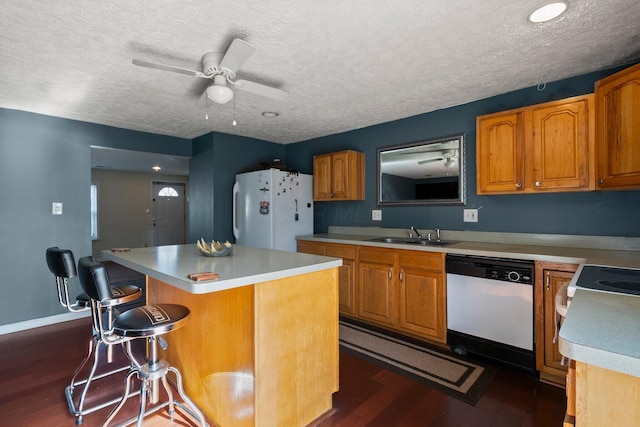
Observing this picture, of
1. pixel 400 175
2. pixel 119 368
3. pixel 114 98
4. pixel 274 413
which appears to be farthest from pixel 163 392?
pixel 400 175

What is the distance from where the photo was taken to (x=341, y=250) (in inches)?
132

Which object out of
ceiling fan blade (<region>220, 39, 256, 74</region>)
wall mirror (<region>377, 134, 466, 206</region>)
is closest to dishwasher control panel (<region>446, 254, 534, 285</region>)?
wall mirror (<region>377, 134, 466, 206</region>)

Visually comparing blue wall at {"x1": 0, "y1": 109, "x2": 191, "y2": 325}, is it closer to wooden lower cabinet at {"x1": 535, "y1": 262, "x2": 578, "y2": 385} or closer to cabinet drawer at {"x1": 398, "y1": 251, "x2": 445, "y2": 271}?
cabinet drawer at {"x1": 398, "y1": 251, "x2": 445, "y2": 271}

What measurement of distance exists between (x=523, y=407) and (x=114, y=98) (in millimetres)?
3954

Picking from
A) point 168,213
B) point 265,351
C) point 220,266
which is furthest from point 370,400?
point 168,213

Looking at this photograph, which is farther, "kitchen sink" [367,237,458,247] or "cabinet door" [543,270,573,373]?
"kitchen sink" [367,237,458,247]

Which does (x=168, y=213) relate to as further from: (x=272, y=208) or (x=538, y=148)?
(x=538, y=148)

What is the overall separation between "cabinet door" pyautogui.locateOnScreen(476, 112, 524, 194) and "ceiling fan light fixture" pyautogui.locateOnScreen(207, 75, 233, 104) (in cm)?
206

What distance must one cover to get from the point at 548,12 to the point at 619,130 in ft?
2.80

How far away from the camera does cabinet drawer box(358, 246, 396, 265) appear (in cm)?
291

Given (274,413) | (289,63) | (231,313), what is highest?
(289,63)

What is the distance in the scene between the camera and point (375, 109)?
3.13 metres

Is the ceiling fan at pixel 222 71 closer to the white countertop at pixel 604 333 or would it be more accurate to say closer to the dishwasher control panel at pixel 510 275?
the white countertop at pixel 604 333

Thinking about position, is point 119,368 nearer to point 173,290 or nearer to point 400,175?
point 173,290
